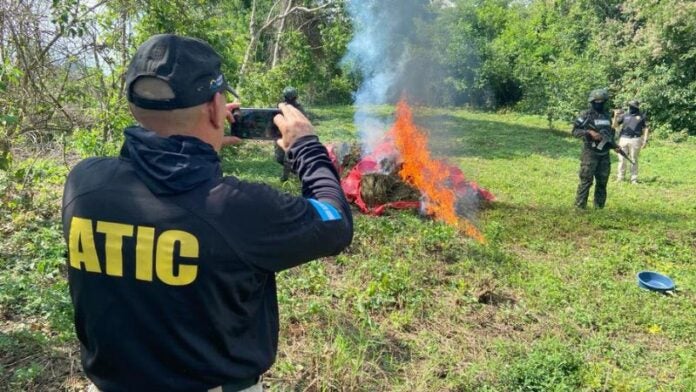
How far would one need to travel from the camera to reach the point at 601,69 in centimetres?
1858

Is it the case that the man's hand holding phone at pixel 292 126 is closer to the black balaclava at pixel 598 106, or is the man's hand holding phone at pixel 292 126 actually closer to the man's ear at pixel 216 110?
the man's ear at pixel 216 110

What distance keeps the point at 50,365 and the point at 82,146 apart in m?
2.69

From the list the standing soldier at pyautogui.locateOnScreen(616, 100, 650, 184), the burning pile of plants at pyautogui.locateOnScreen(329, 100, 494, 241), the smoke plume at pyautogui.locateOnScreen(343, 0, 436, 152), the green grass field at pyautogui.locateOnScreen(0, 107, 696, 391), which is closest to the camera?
the green grass field at pyautogui.locateOnScreen(0, 107, 696, 391)

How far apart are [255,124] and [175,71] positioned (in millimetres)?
622

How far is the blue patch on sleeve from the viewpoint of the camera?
54.1 inches

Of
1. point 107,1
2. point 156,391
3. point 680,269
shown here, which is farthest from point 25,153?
point 680,269

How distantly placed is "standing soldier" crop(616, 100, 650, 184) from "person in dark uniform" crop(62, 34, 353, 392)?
36.4ft

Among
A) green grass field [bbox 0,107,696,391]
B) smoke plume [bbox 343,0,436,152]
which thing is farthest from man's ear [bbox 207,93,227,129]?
smoke plume [bbox 343,0,436,152]

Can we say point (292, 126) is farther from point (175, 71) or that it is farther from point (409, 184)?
point (409, 184)

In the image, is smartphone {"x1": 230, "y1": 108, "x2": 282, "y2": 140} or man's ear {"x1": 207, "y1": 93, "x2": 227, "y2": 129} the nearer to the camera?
man's ear {"x1": 207, "y1": 93, "x2": 227, "y2": 129}

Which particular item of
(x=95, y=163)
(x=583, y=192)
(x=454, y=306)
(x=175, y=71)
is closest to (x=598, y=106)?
(x=583, y=192)

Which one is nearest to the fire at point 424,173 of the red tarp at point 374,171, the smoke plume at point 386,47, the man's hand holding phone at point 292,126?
the red tarp at point 374,171

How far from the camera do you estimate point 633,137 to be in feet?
35.2

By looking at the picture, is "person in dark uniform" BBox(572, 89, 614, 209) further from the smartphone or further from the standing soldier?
the smartphone
